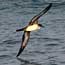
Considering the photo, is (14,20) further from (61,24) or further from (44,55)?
(44,55)

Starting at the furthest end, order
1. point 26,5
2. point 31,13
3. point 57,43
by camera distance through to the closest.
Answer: point 26,5 < point 31,13 < point 57,43

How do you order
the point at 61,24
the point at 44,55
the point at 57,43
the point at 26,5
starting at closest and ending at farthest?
the point at 44,55 < the point at 57,43 < the point at 61,24 < the point at 26,5

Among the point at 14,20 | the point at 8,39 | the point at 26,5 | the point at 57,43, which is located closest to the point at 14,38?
the point at 8,39

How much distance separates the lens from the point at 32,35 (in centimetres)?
2256

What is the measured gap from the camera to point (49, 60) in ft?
59.2

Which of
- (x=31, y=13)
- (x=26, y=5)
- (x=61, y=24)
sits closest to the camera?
(x=61, y=24)

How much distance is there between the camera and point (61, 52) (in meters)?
19.1

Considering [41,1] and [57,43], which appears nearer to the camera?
[57,43]

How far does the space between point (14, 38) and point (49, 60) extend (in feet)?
13.4

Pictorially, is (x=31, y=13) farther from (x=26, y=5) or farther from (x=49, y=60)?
(x=49, y=60)

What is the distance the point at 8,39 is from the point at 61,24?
13.0 feet

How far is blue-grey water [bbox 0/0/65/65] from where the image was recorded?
60.1 feet

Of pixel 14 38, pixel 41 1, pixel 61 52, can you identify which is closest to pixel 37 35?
pixel 14 38

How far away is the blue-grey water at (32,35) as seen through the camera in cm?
1831
